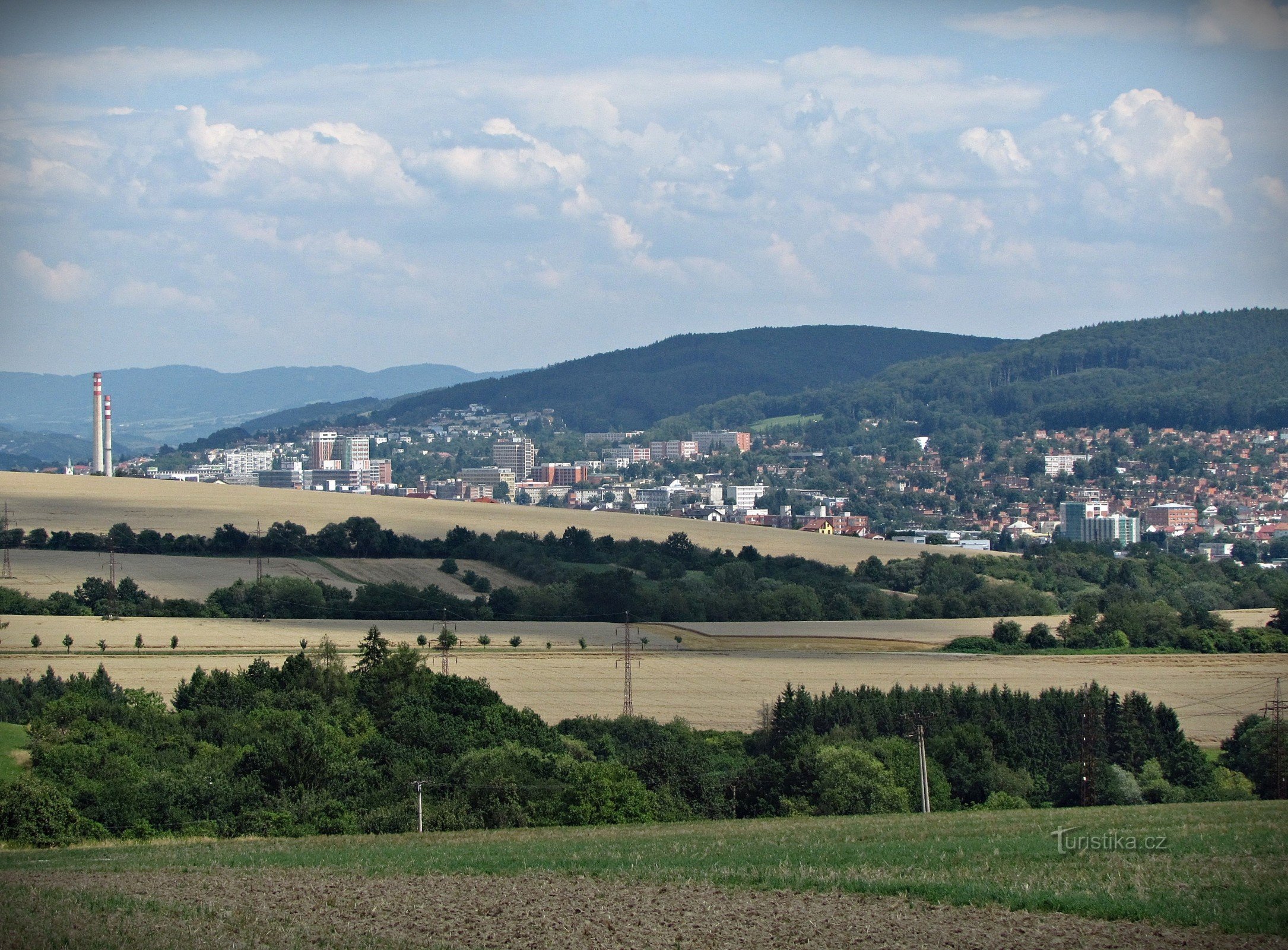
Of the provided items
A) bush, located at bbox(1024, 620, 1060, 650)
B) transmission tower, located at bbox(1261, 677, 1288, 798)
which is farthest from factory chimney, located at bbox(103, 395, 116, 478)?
transmission tower, located at bbox(1261, 677, 1288, 798)

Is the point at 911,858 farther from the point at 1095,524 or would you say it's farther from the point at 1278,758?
the point at 1095,524

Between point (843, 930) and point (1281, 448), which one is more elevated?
point (1281, 448)

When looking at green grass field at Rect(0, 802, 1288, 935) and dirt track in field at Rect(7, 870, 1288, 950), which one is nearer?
dirt track in field at Rect(7, 870, 1288, 950)

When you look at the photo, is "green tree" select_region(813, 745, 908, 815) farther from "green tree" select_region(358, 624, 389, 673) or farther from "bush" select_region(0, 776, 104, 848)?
"green tree" select_region(358, 624, 389, 673)

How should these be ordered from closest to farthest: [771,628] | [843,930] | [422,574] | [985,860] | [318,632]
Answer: [843,930] < [985,860] < [318,632] < [771,628] < [422,574]

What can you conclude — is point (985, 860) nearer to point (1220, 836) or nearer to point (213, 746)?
point (1220, 836)

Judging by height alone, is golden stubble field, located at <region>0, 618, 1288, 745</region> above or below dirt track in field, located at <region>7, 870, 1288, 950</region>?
below

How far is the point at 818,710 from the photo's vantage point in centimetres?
4162

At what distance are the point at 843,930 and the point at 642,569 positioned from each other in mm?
65038

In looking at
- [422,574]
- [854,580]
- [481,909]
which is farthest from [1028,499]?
[481,909]

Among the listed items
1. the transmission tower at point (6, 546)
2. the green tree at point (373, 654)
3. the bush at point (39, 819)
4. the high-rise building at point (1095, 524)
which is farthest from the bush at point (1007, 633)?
the high-rise building at point (1095, 524)

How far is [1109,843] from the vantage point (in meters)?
Answer: 15.9

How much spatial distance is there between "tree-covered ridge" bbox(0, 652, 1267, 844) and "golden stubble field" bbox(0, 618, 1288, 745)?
2.42 m

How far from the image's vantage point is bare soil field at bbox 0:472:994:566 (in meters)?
83.6
